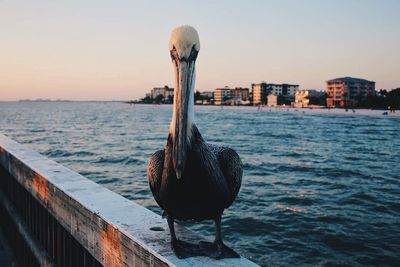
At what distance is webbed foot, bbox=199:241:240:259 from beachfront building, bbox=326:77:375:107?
155 m

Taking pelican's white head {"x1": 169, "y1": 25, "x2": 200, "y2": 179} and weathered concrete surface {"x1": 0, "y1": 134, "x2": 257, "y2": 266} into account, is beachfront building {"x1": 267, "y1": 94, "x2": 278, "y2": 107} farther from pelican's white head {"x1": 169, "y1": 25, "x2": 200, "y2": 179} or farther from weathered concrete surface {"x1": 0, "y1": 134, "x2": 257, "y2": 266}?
pelican's white head {"x1": 169, "y1": 25, "x2": 200, "y2": 179}

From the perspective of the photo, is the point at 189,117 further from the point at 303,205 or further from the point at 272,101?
the point at 272,101

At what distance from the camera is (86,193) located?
13.4 feet

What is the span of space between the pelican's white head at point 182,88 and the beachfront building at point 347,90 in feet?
509

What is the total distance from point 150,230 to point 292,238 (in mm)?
7368

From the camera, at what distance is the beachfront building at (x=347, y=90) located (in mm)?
150250

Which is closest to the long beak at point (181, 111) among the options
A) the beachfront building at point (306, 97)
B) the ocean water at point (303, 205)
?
the ocean water at point (303, 205)

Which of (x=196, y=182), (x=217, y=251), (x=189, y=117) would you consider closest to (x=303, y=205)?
(x=217, y=251)

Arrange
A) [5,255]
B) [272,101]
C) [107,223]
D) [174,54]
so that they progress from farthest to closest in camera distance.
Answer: [272,101] → [5,255] → [107,223] → [174,54]

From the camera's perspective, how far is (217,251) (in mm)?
2898

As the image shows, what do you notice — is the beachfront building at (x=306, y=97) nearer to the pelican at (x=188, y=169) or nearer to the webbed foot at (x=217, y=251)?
the pelican at (x=188, y=169)

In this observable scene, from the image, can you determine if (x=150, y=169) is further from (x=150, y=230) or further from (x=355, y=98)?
(x=355, y=98)

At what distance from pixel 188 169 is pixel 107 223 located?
933 millimetres

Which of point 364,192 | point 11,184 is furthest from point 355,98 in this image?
point 11,184
